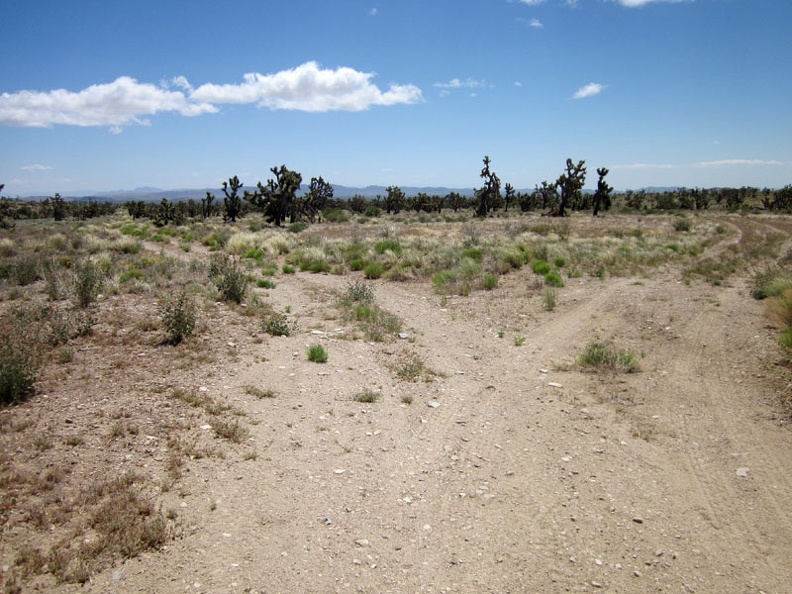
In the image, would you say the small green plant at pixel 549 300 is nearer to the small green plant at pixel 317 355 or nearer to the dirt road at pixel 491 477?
the dirt road at pixel 491 477

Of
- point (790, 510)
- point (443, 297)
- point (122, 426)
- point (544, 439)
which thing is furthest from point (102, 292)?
point (790, 510)

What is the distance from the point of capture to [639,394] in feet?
24.0

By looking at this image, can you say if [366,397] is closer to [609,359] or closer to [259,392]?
[259,392]

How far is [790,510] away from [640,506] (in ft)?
4.46

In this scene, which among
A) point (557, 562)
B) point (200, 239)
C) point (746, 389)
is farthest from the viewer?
point (200, 239)

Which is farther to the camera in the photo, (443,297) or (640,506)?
(443,297)

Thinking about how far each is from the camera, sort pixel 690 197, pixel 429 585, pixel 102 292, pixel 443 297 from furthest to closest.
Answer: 1. pixel 690 197
2. pixel 443 297
3. pixel 102 292
4. pixel 429 585

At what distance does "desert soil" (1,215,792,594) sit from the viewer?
154 inches

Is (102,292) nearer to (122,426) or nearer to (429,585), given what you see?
(122,426)

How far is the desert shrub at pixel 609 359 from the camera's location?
8258 millimetres

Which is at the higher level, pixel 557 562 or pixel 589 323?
pixel 589 323

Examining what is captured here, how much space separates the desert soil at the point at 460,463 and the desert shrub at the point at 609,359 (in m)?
0.23

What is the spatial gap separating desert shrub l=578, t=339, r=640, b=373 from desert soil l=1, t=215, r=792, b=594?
226 millimetres

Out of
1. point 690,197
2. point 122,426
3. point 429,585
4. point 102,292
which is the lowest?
point 429,585
